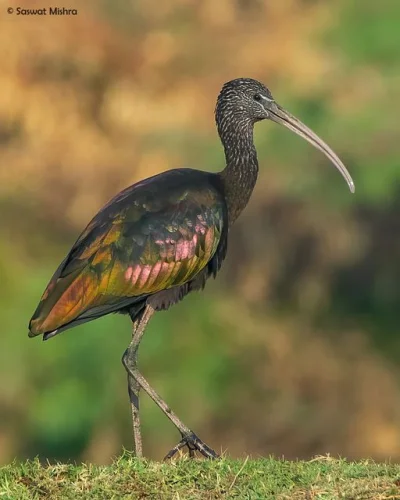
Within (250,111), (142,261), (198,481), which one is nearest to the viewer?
(198,481)

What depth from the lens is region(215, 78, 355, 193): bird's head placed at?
10.7 meters

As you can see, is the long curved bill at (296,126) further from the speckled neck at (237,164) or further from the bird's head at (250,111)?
the speckled neck at (237,164)

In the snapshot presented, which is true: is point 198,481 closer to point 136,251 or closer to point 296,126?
point 136,251

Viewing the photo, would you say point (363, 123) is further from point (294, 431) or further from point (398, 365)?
point (294, 431)

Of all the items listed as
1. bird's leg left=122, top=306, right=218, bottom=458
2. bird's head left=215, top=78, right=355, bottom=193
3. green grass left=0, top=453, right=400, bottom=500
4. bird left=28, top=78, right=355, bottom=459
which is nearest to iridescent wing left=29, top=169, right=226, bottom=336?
bird left=28, top=78, right=355, bottom=459

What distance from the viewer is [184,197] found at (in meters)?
9.84

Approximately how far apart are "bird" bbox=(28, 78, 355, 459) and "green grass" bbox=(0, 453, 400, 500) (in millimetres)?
973

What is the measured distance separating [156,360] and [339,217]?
4.15m

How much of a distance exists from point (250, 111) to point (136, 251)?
174 cm

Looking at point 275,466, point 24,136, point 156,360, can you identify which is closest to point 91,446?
point 156,360

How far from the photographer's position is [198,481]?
8102mm

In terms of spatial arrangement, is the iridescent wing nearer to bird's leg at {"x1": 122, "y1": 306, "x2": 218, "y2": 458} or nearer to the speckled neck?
bird's leg at {"x1": 122, "y1": 306, "x2": 218, "y2": 458}

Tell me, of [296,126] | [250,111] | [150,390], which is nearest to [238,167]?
[250,111]

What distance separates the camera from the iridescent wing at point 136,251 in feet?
31.2
